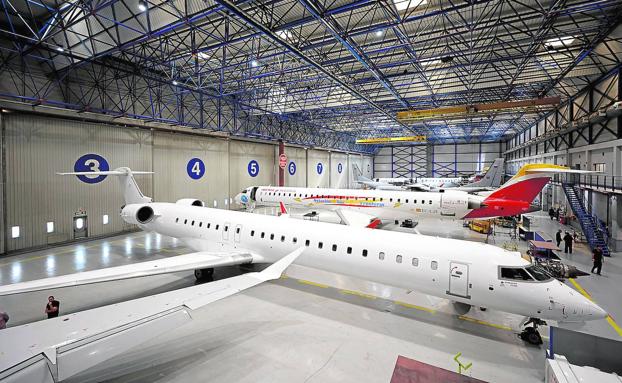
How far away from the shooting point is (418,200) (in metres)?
21.1

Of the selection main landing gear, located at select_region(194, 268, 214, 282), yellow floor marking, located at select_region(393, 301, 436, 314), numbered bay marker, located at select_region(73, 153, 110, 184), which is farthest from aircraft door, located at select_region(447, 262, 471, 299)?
numbered bay marker, located at select_region(73, 153, 110, 184)

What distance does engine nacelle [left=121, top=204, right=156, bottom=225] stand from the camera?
14.4 m

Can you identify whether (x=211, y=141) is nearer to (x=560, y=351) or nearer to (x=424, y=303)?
(x=424, y=303)

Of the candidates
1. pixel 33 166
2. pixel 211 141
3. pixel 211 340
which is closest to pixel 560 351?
pixel 211 340

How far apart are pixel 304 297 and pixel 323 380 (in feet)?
14.0

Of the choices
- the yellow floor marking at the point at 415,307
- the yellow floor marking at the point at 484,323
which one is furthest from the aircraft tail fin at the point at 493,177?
the yellow floor marking at the point at 415,307

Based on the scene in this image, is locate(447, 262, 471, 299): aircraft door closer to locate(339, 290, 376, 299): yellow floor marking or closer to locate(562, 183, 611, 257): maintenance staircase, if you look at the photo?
locate(339, 290, 376, 299): yellow floor marking

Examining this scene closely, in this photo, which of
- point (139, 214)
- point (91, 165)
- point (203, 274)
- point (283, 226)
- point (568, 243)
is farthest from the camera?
point (91, 165)

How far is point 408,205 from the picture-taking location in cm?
2130

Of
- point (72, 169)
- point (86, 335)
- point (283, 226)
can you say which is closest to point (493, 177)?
point (283, 226)

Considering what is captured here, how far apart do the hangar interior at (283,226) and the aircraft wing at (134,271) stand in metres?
0.07

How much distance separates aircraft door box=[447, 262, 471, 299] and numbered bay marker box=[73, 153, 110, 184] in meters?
22.2

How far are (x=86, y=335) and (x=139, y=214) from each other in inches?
450

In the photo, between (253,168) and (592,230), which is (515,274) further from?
(253,168)
